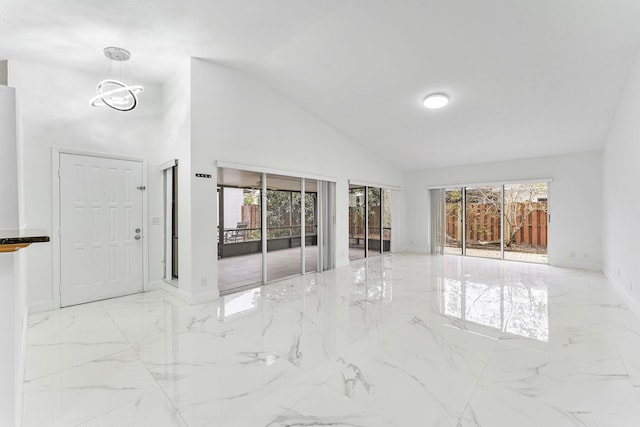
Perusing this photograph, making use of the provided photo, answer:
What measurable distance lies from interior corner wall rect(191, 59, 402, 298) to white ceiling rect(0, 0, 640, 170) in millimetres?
263

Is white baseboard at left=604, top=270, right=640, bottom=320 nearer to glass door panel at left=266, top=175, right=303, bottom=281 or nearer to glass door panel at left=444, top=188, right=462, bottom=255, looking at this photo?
glass door panel at left=444, top=188, right=462, bottom=255

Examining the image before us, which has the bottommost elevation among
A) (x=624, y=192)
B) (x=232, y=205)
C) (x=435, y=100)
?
(x=232, y=205)

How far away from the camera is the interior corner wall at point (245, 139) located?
402 cm

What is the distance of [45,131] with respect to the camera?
12.2 ft

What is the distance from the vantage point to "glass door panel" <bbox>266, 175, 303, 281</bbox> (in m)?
5.22

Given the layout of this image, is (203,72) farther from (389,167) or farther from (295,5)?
(389,167)

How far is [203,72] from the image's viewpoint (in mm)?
4039

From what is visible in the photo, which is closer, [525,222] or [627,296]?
[627,296]

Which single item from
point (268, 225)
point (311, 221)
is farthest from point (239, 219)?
point (311, 221)

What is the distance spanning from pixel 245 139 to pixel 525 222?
676 cm

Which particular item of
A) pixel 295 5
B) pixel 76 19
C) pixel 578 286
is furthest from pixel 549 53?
pixel 76 19

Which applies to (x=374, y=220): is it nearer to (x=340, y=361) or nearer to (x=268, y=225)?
(x=268, y=225)

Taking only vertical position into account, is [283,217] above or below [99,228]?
above

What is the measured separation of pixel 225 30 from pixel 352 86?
201cm
